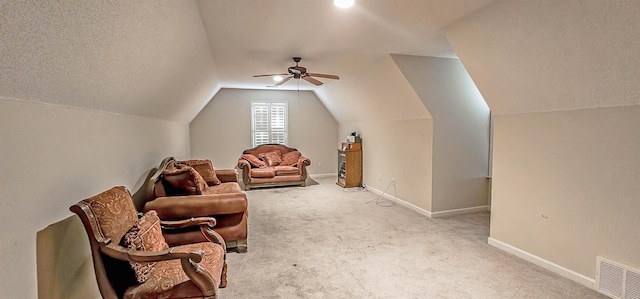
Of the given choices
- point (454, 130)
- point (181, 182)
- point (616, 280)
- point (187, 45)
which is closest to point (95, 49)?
point (187, 45)

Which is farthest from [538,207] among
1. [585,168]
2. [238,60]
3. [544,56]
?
[238,60]

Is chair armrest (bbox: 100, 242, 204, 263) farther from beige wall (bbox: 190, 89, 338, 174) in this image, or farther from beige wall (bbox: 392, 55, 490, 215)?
beige wall (bbox: 190, 89, 338, 174)

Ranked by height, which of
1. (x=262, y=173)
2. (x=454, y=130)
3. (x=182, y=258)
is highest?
(x=454, y=130)

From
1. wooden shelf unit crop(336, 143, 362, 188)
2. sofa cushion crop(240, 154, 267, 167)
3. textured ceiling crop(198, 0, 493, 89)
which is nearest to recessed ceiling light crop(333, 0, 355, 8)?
textured ceiling crop(198, 0, 493, 89)

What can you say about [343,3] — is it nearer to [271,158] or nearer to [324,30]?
[324,30]

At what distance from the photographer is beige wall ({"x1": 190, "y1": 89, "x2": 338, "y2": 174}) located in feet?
24.6

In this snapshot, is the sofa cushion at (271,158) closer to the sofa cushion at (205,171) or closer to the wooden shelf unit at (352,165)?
the wooden shelf unit at (352,165)

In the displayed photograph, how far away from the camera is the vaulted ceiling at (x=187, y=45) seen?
1246 mm

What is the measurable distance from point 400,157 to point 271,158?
3.27m

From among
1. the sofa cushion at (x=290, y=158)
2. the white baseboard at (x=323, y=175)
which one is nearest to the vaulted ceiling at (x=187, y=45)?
the sofa cushion at (x=290, y=158)

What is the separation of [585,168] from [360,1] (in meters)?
2.38

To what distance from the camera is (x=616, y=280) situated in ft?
7.66

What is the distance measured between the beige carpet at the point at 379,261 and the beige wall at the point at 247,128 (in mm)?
3372

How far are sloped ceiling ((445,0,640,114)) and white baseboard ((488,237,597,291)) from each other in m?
1.45
